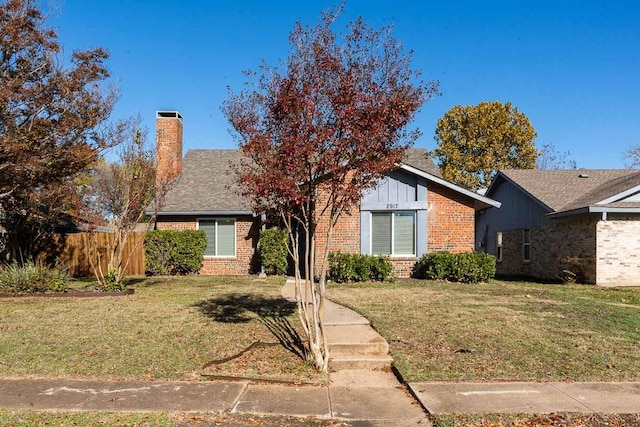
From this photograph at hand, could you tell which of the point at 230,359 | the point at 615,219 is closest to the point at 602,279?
the point at 615,219

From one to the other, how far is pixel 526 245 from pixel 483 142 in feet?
58.7

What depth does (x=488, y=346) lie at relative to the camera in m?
7.65

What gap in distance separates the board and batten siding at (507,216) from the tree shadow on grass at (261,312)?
42.9ft

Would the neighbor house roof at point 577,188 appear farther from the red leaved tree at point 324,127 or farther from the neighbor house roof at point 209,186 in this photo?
the red leaved tree at point 324,127

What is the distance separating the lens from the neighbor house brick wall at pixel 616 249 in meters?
16.8

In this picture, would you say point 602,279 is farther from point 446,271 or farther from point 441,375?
point 441,375

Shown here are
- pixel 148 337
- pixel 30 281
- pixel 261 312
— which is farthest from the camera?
pixel 30 281

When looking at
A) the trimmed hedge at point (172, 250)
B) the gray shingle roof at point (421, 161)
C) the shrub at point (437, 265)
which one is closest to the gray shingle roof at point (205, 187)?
the trimmed hedge at point (172, 250)

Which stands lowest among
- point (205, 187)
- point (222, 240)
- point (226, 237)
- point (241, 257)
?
point (241, 257)

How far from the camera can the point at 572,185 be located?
72.4 feet

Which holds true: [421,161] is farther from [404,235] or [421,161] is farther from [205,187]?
[205,187]

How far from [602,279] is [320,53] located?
14545mm

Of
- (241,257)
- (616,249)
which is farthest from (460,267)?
(241,257)

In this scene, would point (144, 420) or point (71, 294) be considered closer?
point (144, 420)
